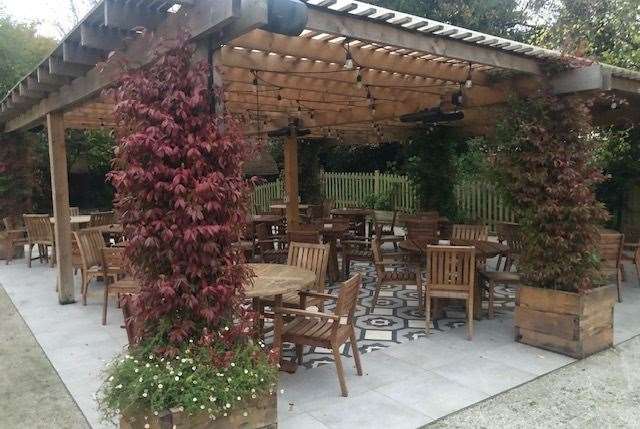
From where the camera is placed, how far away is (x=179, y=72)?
8.63ft

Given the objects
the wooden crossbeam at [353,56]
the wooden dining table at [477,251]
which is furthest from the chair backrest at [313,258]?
the wooden crossbeam at [353,56]

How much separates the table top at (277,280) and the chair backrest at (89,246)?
237 centimetres

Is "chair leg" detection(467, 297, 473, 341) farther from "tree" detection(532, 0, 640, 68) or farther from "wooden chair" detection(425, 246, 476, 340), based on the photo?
"tree" detection(532, 0, 640, 68)

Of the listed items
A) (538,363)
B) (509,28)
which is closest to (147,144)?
(538,363)

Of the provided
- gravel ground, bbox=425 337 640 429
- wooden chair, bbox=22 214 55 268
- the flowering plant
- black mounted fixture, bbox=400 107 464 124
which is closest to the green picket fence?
black mounted fixture, bbox=400 107 464 124

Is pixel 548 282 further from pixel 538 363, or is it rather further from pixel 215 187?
pixel 215 187

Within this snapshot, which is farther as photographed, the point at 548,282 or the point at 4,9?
the point at 4,9

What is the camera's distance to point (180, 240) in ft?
8.33

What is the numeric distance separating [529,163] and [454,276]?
1.16 metres

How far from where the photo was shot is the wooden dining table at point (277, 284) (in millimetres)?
3462

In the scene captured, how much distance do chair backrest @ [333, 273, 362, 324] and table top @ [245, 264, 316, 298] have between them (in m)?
0.41

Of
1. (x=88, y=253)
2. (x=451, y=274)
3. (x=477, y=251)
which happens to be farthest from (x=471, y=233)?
(x=88, y=253)

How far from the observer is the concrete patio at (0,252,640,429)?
10.2 ft

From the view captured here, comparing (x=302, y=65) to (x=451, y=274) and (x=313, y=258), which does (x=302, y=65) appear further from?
(x=451, y=274)
